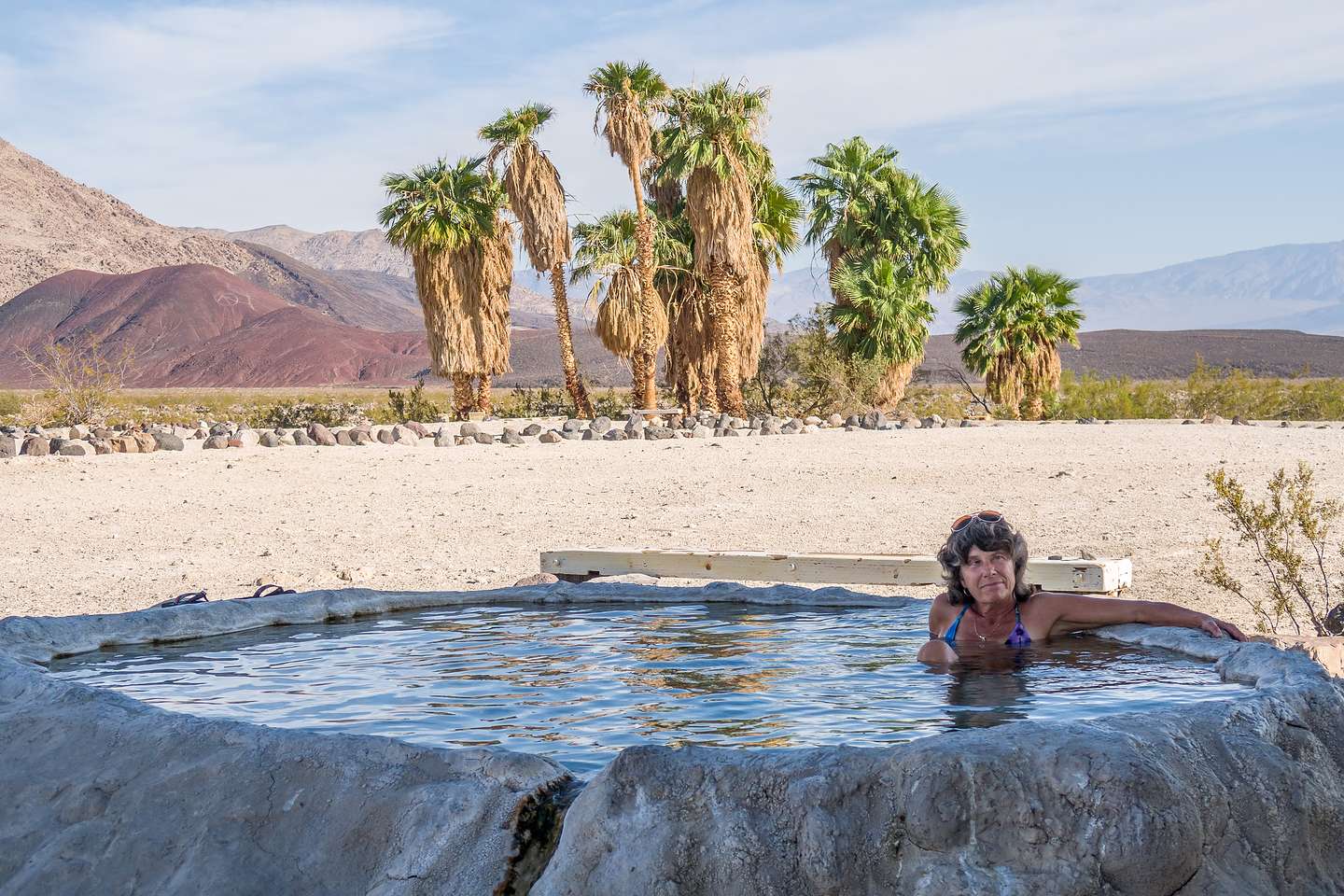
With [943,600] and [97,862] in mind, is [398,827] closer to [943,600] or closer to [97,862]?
[97,862]

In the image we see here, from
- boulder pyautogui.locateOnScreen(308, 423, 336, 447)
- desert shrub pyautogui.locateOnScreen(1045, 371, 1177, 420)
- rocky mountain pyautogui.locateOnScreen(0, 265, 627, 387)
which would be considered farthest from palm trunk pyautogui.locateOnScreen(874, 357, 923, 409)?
rocky mountain pyautogui.locateOnScreen(0, 265, 627, 387)

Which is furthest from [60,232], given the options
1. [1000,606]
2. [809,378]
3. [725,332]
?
[1000,606]

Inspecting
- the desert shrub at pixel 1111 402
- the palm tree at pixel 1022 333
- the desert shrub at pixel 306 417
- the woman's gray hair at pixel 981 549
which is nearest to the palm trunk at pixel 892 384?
the palm tree at pixel 1022 333

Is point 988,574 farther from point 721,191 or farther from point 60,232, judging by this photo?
point 60,232

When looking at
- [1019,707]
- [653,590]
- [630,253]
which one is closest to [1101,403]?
[630,253]

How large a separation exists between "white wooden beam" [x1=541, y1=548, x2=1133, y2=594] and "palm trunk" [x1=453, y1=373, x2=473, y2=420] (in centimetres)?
1908

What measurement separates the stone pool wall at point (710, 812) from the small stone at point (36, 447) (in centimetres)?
1342

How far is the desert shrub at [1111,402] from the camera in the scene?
2511 centimetres

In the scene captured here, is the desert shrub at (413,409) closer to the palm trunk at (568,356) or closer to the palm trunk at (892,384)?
the palm trunk at (568,356)

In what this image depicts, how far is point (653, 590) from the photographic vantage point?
20.5ft

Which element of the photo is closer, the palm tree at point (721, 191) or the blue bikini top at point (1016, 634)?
the blue bikini top at point (1016, 634)

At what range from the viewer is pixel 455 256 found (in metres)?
26.0

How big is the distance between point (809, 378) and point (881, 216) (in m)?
3.81

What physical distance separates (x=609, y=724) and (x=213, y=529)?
29.2ft
